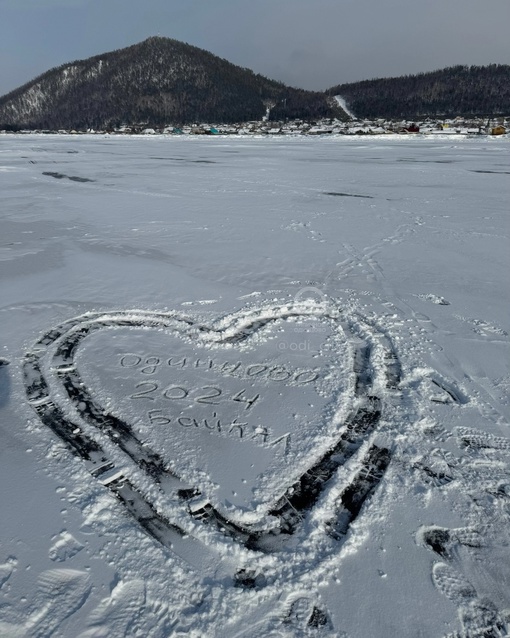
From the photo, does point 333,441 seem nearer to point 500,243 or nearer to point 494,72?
point 500,243

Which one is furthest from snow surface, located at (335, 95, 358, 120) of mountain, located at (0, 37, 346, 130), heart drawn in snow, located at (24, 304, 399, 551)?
heart drawn in snow, located at (24, 304, 399, 551)

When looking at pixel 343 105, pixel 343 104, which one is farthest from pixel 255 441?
pixel 343 104

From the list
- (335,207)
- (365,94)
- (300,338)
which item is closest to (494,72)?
(365,94)

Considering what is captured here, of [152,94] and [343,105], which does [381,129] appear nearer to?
[343,105]

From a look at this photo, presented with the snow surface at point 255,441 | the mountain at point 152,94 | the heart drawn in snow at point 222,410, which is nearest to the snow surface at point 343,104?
the mountain at point 152,94

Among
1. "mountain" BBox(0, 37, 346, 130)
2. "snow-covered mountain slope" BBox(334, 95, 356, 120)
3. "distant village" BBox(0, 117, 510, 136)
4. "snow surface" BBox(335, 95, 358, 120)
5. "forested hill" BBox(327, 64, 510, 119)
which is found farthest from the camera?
"mountain" BBox(0, 37, 346, 130)

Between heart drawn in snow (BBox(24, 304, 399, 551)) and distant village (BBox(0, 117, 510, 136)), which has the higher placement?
distant village (BBox(0, 117, 510, 136))

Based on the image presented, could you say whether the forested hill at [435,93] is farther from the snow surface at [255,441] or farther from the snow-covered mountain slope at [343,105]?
the snow surface at [255,441]

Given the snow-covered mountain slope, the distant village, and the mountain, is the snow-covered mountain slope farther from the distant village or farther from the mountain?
the distant village
